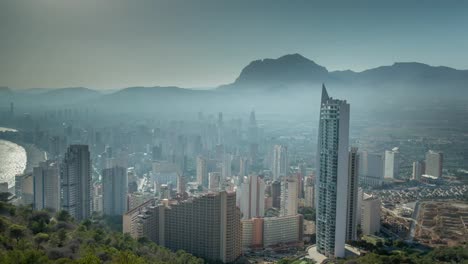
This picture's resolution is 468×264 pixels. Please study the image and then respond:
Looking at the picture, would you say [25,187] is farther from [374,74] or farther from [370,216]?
[374,74]

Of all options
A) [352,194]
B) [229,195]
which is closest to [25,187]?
[229,195]

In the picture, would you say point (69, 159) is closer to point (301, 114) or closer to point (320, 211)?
point (320, 211)

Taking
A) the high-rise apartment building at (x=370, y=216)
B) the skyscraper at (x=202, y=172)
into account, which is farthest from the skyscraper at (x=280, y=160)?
the high-rise apartment building at (x=370, y=216)

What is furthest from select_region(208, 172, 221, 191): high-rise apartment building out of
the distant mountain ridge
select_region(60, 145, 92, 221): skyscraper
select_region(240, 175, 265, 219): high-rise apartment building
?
select_region(60, 145, 92, 221): skyscraper

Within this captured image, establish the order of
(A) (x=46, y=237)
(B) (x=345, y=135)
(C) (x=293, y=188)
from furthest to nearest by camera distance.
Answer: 1. (C) (x=293, y=188)
2. (B) (x=345, y=135)
3. (A) (x=46, y=237)

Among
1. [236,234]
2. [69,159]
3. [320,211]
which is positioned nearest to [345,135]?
[320,211]

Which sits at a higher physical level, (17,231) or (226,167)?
(17,231)

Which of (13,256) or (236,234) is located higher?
(13,256)
